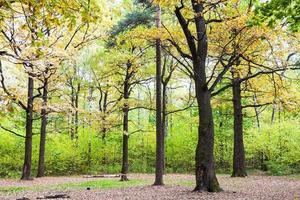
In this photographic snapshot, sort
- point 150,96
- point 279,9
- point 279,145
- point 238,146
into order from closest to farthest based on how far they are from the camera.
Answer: point 279,9, point 238,146, point 279,145, point 150,96

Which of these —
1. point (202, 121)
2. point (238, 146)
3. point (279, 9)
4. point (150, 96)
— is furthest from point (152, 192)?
point (150, 96)

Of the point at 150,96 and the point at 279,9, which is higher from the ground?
the point at 150,96

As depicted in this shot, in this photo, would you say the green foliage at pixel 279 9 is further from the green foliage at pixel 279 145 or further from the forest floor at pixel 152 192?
the green foliage at pixel 279 145

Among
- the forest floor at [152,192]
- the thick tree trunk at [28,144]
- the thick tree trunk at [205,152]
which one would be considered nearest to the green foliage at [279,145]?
the forest floor at [152,192]

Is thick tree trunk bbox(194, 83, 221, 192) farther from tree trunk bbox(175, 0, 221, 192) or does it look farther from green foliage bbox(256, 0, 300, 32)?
green foliage bbox(256, 0, 300, 32)

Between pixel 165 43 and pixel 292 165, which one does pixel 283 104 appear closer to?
pixel 165 43

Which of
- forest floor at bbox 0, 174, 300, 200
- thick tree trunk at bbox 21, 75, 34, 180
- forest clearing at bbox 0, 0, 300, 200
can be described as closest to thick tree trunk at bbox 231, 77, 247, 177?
forest clearing at bbox 0, 0, 300, 200

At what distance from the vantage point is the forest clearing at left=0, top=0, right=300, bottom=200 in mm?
10711

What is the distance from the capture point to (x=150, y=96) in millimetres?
28250

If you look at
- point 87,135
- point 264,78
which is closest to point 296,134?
point 264,78

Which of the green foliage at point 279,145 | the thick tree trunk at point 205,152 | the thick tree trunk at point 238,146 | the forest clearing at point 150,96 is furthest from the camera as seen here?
the green foliage at point 279,145

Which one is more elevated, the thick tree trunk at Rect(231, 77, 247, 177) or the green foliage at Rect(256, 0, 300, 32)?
the green foliage at Rect(256, 0, 300, 32)

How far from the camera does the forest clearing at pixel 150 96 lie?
1071 centimetres

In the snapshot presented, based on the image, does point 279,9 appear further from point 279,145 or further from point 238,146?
point 279,145
